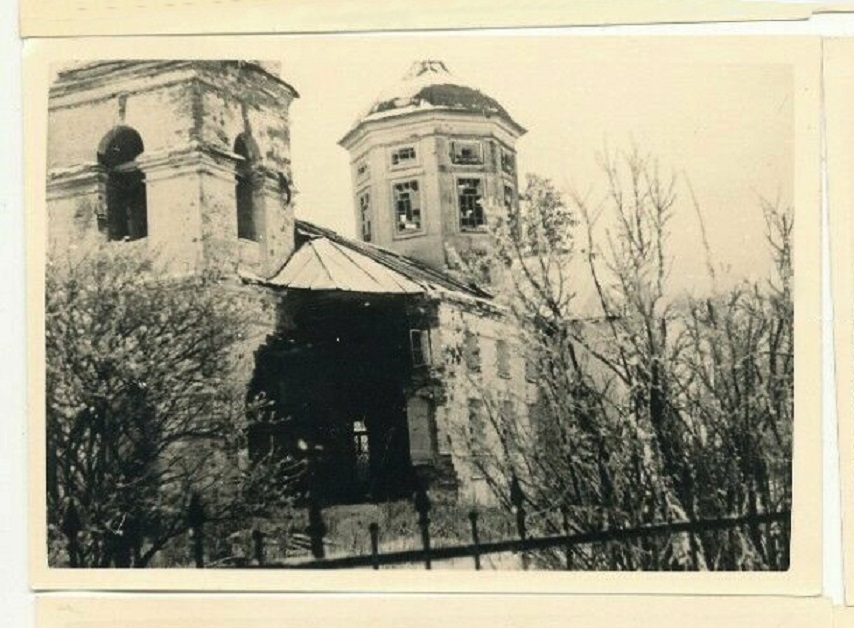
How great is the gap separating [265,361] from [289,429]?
0.30 feet

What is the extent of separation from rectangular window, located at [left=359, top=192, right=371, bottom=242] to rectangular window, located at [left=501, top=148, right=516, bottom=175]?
0.18 metres

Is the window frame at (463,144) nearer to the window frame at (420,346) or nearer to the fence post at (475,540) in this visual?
the window frame at (420,346)

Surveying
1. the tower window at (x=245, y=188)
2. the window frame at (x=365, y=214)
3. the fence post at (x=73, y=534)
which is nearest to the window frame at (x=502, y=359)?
the window frame at (x=365, y=214)

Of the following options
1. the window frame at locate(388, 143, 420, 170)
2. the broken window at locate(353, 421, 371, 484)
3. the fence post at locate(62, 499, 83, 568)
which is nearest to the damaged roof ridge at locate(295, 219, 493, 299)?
the window frame at locate(388, 143, 420, 170)

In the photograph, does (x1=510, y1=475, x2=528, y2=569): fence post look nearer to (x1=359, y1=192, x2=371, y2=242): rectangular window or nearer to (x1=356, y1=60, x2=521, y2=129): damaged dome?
(x1=359, y1=192, x2=371, y2=242): rectangular window

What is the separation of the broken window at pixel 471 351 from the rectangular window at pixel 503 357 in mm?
25

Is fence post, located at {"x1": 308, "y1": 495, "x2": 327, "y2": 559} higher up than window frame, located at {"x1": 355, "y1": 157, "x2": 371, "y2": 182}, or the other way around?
window frame, located at {"x1": 355, "y1": 157, "x2": 371, "y2": 182}

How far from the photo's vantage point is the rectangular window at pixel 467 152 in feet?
4.76

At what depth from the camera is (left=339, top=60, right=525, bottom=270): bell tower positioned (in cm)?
145

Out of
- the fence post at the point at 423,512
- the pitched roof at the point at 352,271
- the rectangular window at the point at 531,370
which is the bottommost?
the fence post at the point at 423,512

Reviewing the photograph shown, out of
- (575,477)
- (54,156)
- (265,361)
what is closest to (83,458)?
(265,361)

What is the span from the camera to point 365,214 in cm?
146

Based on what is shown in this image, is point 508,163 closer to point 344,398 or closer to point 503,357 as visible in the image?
point 503,357

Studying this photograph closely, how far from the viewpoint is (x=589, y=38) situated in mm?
1456
